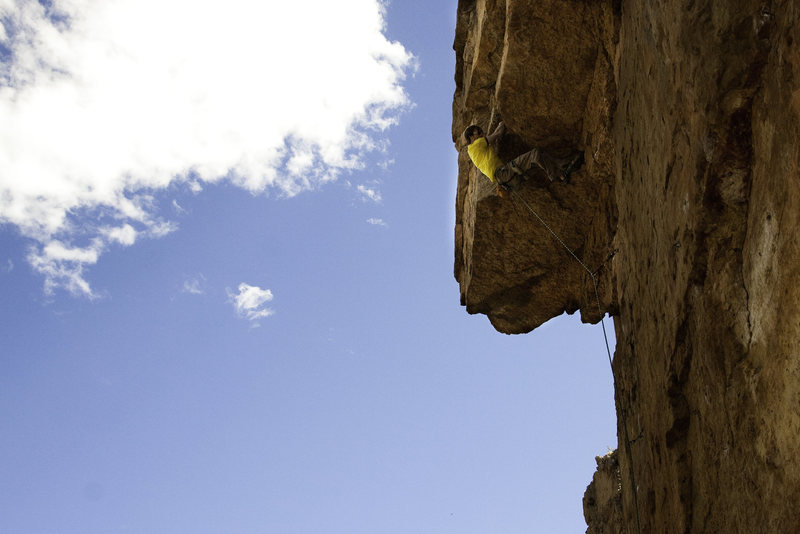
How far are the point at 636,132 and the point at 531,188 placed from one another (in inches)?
115

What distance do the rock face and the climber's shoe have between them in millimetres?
104

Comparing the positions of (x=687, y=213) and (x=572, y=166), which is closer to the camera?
(x=687, y=213)

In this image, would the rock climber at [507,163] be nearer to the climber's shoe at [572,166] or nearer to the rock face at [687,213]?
the climber's shoe at [572,166]

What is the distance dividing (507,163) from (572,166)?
0.82m

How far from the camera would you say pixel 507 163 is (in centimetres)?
876

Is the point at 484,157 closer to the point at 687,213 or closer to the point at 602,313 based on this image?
the point at 602,313

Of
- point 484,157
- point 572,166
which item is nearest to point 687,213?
point 572,166

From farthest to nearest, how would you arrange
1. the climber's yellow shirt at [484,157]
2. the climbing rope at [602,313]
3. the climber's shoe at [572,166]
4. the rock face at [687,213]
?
1. the climber's yellow shirt at [484,157]
2. the climber's shoe at [572,166]
3. the climbing rope at [602,313]
4. the rock face at [687,213]

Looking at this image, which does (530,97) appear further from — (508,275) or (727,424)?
(727,424)

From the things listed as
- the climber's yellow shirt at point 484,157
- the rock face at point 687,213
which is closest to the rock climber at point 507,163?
the climber's yellow shirt at point 484,157

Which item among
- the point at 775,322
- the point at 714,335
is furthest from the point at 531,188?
the point at 775,322

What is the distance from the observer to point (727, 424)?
457 centimetres

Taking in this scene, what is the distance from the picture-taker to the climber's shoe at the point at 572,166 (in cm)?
834

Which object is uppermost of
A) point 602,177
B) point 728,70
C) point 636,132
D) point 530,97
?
point 530,97
